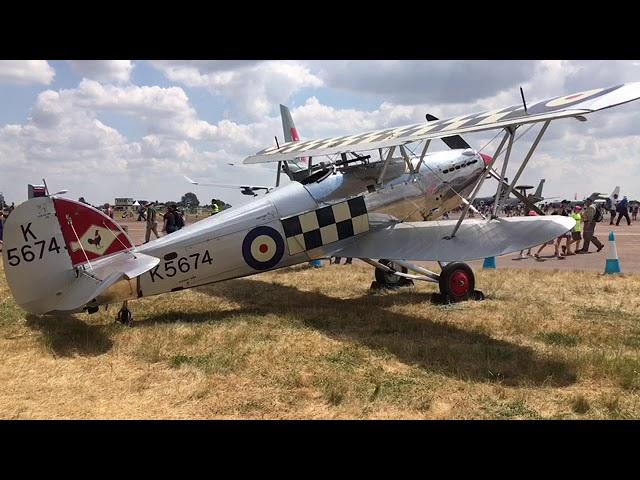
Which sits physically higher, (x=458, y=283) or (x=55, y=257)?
(x=55, y=257)

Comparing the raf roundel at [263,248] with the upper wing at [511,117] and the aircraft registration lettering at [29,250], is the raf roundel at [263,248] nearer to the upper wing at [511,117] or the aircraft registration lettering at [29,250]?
the upper wing at [511,117]

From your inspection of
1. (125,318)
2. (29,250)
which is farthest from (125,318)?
(29,250)

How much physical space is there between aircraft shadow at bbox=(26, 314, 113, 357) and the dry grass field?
0.8 inches

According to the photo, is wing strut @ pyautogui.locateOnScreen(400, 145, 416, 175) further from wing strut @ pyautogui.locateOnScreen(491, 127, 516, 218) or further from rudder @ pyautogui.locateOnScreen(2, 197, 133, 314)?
rudder @ pyautogui.locateOnScreen(2, 197, 133, 314)

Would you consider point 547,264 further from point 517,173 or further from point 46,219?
point 46,219

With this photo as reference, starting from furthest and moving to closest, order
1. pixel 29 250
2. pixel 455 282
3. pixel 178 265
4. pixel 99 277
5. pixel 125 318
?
pixel 455 282 → pixel 178 265 → pixel 125 318 → pixel 99 277 → pixel 29 250

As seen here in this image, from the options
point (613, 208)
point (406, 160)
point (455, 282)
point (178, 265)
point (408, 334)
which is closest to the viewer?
point (408, 334)

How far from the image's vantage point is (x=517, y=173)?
708 cm

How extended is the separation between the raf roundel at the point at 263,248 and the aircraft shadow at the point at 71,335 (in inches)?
82.7

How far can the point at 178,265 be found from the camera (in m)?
6.97

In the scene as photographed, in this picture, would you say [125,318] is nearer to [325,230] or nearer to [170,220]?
[325,230]

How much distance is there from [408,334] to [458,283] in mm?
1994

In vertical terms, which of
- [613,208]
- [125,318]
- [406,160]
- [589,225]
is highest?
[406,160]

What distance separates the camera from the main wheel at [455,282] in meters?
7.82
